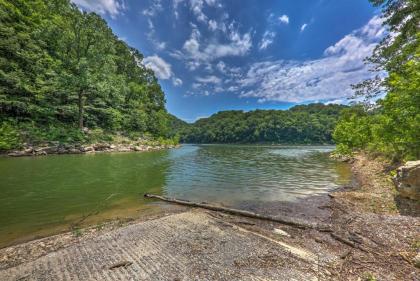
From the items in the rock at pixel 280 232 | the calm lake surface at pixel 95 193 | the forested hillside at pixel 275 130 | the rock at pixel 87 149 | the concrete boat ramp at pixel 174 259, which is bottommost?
the calm lake surface at pixel 95 193

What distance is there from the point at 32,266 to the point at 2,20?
37134mm

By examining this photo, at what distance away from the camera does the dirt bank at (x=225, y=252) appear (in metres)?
3.54

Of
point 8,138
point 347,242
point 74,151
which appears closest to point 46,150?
point 74,151

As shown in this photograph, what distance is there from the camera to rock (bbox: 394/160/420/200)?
7.03 metres

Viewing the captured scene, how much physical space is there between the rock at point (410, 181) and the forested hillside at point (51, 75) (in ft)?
102

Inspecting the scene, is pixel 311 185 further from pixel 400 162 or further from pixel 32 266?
pixel 32 266

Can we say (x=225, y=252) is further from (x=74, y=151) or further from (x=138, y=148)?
(x=138, y=148)

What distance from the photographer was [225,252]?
4242 mm

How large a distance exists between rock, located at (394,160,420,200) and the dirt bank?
940 millimetres

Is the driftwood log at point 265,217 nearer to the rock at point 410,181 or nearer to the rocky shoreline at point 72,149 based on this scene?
the rock at point 410,181

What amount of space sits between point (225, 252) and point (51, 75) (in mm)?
37044

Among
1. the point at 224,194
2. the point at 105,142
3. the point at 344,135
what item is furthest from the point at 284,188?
the point at 105,142

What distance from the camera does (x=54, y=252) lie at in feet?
14.1

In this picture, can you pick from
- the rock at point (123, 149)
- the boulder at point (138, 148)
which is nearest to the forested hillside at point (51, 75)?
the rock at point (123, 149)
